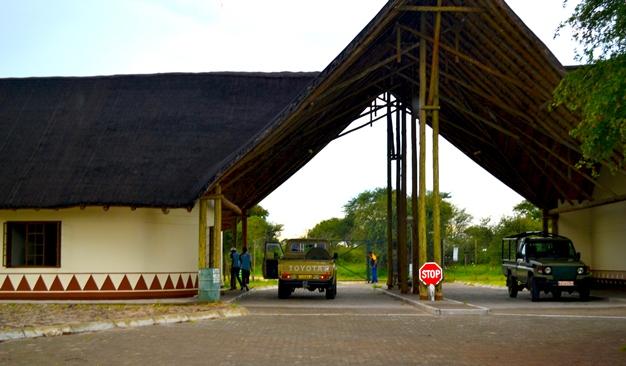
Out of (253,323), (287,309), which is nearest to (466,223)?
(287,309)

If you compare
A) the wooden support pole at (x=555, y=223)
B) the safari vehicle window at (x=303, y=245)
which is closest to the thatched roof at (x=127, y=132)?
the safari vehicle window at (x=303, y=245)

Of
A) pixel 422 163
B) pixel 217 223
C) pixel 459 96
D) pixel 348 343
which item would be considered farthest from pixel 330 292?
pixel 348 343

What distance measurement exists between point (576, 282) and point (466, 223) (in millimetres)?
50180

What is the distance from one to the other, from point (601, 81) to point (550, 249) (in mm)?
14803

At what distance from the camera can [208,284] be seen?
2356cm

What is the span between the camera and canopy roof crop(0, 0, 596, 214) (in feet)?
77.4

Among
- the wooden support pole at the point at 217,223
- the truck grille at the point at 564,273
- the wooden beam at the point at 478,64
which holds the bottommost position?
the truck grille at the point at 564,273

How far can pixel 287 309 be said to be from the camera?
2180 cm

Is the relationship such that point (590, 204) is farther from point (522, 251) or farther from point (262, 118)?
point (262, 118)

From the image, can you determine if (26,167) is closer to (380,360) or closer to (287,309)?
(287,309)

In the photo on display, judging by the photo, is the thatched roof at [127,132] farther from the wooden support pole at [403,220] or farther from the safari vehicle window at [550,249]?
the safari vehicle window at [550,249]

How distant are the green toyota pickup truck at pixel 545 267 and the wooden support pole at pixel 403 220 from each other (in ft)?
12.7

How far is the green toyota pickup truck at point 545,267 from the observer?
2456cm

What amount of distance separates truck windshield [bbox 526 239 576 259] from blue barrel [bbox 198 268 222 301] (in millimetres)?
10345
